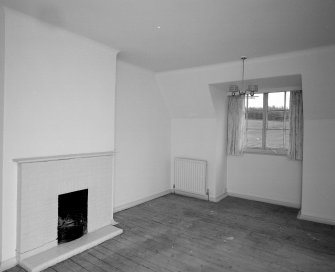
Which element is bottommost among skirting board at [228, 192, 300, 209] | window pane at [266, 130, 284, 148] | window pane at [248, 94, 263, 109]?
skirting board at [228, 192, 300, 209]

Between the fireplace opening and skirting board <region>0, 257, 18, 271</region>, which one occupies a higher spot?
the fireplace opening

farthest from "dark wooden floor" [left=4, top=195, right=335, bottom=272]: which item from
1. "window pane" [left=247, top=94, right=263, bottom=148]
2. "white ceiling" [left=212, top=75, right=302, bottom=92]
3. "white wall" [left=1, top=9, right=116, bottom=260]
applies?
"white ceiling" [left=212, top=75, right=302, bottom=92]

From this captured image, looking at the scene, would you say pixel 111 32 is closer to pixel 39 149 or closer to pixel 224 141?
pixel 39 149

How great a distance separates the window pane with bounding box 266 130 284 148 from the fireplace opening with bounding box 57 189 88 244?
3867 millimetres

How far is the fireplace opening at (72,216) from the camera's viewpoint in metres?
3.15

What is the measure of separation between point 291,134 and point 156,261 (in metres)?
3.56

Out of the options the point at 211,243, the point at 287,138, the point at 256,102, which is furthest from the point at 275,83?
the point at 211,243

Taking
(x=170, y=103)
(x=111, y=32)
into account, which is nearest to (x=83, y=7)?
(x=111, y=32)

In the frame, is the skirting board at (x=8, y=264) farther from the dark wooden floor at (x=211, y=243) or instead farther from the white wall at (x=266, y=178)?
the white wall at (x=266, y=178)

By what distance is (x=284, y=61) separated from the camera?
3859mm

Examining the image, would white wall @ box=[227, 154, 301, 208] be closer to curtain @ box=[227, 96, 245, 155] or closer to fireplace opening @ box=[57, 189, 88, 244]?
curtain @ box=[227, 96, 245, 155]

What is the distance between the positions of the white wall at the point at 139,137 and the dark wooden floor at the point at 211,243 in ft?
1.63

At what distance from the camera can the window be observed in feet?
16.7

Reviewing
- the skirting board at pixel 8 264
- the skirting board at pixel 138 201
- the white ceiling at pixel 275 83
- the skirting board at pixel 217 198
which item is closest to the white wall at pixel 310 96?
the white ceiling at pixel 275 83
